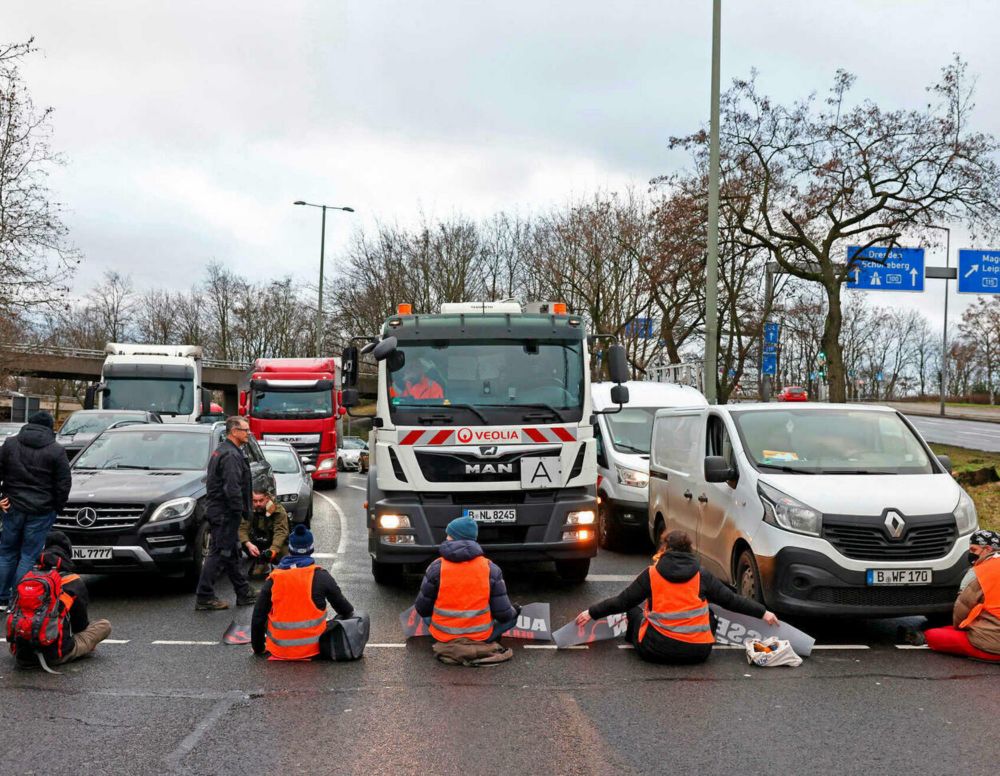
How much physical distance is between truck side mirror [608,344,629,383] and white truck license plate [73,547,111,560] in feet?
17.2

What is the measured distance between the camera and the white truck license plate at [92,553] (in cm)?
899

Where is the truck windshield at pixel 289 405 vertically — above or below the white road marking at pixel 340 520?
above

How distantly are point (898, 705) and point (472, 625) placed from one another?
9.38ft

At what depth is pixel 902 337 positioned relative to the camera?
96.8 m

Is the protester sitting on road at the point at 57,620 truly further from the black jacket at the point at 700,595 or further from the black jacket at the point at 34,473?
the black jacket at the point at 700,595

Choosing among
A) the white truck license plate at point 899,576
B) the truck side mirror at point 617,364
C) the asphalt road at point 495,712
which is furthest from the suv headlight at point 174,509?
the white truck license plate at point 899,576

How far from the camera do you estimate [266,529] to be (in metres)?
10.3

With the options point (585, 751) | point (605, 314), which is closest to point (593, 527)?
point (585, 751)

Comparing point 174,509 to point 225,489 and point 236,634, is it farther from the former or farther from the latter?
point 236,634

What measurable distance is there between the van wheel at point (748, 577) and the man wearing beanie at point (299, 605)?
324 cm

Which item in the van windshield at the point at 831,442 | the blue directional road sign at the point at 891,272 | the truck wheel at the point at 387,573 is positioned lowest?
the truck wheel at the point at 387,573

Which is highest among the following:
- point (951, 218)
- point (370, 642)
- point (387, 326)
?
point (951, 218)

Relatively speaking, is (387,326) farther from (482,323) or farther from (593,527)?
(593,527)

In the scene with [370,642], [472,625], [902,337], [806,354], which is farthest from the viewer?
[902,337]
